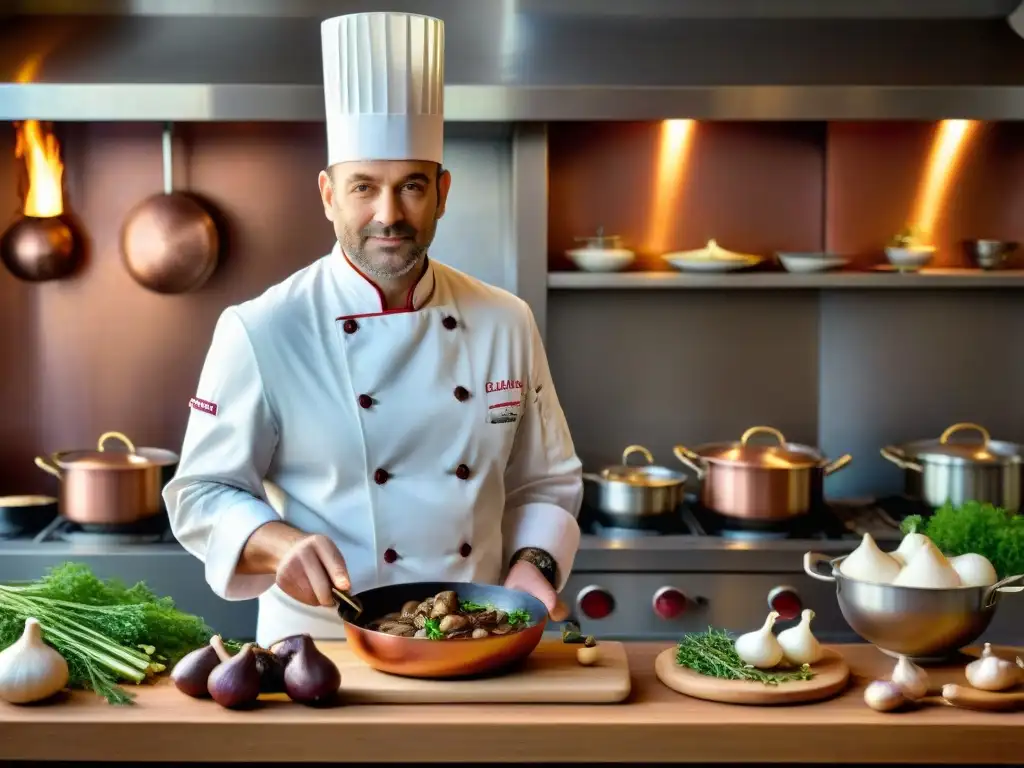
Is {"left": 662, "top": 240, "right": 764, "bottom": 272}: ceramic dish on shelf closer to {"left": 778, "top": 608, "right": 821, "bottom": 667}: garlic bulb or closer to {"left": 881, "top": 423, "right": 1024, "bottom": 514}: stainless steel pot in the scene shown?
{"left": 881, "top": 423, "right": 1024, "bottom": 514}: stainless steel pot

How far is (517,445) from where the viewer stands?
243 centimetres

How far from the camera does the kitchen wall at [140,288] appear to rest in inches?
144

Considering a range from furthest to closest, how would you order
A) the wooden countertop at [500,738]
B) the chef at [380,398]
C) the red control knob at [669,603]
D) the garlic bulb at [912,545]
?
the red control knob at [669,603] → the chef at [380,398] → the garlic bulb at [912,545] → the wooden countertop at [500,738]

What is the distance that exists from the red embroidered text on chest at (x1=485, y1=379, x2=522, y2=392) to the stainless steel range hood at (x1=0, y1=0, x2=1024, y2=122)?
107cm

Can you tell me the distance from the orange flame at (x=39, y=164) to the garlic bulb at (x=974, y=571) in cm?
266

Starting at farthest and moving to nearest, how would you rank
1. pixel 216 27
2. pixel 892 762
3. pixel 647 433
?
pixel 647 433, pixel 216 27, pixel 892 762

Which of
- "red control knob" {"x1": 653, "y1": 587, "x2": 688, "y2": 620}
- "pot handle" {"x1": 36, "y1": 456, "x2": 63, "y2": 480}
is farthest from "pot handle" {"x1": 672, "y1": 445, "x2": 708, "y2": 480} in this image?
"pot handle" {"x1": 36, "y1": 456, "x2": 63, "y2": 480}

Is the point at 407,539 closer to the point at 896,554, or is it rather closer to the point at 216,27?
the point at 896,554

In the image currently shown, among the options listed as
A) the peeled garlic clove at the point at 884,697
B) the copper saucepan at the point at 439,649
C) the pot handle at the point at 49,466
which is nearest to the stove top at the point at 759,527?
the pot handle at the point at 49,466

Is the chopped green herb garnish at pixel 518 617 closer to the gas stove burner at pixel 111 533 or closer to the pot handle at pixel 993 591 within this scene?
the pot handle at pixel 993 591

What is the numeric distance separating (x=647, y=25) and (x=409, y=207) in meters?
1.63

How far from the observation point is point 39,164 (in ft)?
11.9

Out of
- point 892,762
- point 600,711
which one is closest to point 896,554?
point 892,762

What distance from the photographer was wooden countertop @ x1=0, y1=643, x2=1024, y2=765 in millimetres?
1675
